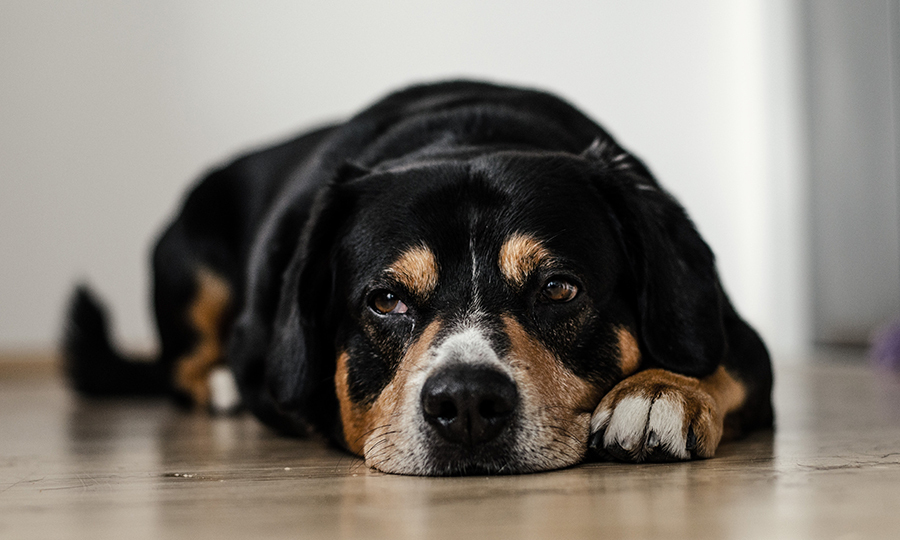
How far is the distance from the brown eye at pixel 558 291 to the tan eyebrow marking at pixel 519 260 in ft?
0.19

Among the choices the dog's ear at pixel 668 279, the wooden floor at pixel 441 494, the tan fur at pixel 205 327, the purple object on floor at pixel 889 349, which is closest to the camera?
the wooden floor at pixel 441 494

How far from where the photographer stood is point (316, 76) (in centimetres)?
684

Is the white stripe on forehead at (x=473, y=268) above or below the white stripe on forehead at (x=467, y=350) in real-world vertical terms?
above

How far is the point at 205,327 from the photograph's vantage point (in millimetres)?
3861

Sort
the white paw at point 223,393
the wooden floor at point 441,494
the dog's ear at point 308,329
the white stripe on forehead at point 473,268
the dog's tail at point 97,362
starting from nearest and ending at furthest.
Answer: the wooden floor at point 441,494, the white stripe on forehead at point 473,268, the dog's ear at point 308,329, the white paw at point 223,393, the dog's tail at point 97,362

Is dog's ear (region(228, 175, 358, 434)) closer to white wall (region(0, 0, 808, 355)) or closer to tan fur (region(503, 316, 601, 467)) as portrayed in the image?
tan fur (region(503, 316, 601, 467))

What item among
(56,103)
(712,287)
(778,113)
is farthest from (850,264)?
(56,103)

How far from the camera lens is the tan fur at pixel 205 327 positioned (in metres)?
3.85

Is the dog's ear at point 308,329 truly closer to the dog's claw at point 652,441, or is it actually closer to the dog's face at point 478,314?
the dog's face at point 478,314

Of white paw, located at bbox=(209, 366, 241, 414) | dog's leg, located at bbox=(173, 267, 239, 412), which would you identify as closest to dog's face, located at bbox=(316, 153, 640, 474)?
white paw, located at bbox=(209, 366, 241, 414)

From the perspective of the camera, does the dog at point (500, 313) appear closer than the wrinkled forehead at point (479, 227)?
Yes

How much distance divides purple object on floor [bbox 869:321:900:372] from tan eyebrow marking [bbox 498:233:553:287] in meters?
3.12

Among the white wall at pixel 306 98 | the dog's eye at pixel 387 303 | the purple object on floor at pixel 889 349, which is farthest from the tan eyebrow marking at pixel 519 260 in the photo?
the white wall at pixel 306 98

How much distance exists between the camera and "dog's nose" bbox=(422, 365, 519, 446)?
1.83m
